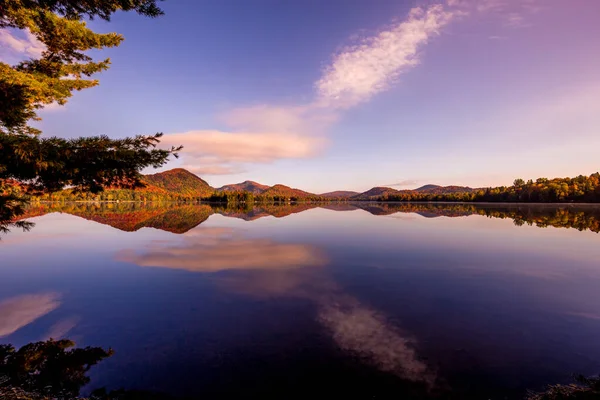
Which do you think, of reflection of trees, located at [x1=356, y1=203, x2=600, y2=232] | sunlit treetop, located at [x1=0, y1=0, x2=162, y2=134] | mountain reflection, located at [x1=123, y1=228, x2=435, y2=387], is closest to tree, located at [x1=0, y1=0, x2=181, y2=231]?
sunlit treetop, located at [x1=0, y1=0, x2=162, y2=134]

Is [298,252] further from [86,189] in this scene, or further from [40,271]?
[40,271]

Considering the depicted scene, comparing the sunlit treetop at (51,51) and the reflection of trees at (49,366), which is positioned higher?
the sunlit treetop at (51,51)

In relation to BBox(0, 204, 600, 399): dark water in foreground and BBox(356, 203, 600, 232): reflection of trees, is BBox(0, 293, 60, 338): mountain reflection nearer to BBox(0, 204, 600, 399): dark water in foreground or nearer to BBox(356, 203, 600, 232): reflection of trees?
BBox(0, 204, 600, 399): dark water in foreground

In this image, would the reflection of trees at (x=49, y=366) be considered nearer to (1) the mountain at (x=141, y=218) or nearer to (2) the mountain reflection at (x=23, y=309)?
(2) the mountain reflection at (x=23, y=309)

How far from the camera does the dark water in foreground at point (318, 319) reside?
705 cm

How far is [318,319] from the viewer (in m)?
10.5

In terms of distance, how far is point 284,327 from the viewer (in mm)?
9805

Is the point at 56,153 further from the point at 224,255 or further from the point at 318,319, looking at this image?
the point at 224,255

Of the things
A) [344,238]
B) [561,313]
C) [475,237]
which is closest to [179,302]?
[561,313]

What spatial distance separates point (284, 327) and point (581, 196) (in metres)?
231

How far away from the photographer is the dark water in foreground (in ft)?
23.1

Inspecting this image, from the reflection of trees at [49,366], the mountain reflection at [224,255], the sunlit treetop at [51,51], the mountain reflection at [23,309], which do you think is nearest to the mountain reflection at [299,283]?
the mountain reflection at [224,255]

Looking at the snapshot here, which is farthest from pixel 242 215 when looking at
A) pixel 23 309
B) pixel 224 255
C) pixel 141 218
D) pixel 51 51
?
pixel 23 309

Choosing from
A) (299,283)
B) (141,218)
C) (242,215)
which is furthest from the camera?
(242,215)
